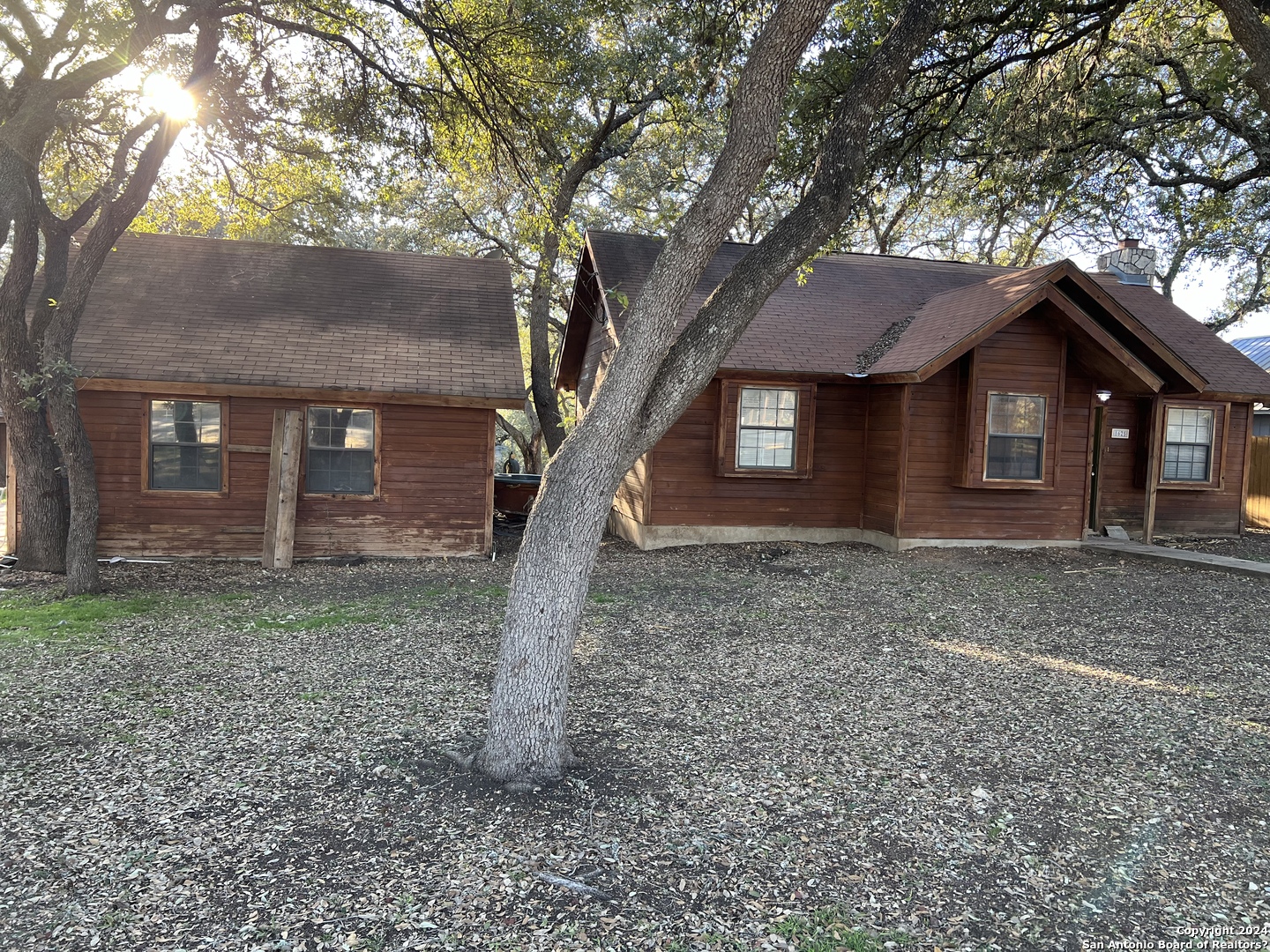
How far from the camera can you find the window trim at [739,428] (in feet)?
40.6

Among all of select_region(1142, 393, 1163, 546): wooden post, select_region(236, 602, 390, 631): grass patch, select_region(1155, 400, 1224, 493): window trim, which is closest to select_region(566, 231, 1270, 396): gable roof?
select_region(1155, 400, 1224, 493): window trim

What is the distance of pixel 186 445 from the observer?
10.9 m

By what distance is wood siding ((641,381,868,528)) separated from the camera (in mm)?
12555

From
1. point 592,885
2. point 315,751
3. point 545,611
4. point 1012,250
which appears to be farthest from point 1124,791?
point 1012,250

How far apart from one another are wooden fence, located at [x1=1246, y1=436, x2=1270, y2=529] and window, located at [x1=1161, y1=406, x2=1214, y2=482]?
3531 millimetres

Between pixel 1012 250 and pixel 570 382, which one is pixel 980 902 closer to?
pixel 570 382

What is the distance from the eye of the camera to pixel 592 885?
3451 millimetres

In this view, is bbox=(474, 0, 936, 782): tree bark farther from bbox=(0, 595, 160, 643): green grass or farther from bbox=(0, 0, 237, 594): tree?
bbox=(0, 0, 237, 594): tree

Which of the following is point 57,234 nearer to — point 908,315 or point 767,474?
point 767,474

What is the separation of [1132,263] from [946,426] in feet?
27.9

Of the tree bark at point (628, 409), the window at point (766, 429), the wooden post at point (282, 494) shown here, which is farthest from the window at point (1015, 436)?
the wooden post at point (282, 494)

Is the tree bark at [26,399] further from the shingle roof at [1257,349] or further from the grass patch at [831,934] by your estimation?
the shingle roof at [1257,349]

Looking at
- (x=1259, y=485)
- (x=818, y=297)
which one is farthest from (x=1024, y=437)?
(x=1259, y=485)

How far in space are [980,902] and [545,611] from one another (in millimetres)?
2411
